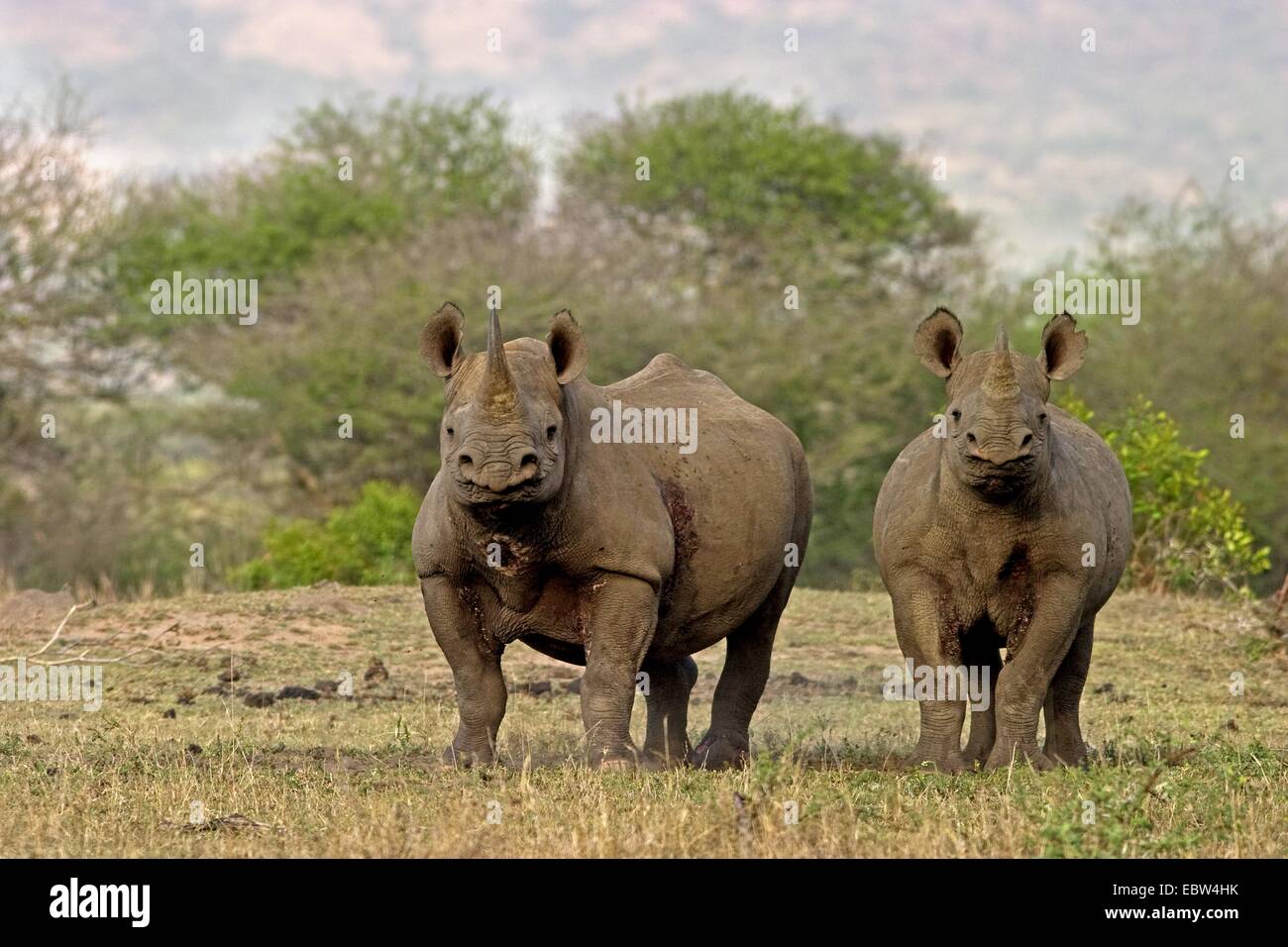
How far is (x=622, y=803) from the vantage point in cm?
847

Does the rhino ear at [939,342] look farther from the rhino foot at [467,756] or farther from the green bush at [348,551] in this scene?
the green bush at [348,551]

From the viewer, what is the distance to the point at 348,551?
2334 centimetres

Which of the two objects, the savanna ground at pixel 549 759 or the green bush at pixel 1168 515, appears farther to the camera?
the green bush at pixel 1168 515

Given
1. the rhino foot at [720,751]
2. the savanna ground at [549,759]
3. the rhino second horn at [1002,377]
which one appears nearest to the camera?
the savanna ground at [549,759]

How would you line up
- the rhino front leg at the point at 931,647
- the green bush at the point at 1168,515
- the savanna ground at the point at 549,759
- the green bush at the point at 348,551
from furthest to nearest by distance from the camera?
the green bush at the point at 348,551, the green bush at the point at 1168,515, the rhino front leg at the point at 931,647, the savanna ground at the point at 549,759

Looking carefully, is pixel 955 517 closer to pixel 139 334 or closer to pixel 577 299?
pixel 577 299

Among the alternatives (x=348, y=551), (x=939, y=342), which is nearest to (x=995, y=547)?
(x=939, y=342)

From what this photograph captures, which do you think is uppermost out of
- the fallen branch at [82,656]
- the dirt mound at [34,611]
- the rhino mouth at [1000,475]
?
the rhino mouth at [1000,475]

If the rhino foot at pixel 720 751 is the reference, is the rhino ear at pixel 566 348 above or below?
above

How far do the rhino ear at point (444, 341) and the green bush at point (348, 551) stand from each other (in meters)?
10.7

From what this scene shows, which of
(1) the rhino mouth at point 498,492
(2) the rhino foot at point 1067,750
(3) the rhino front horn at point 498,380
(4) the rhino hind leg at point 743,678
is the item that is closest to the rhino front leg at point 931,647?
(2) the rhino foot at point 1067,750

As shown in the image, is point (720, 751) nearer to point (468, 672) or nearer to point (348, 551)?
point (468, 672)

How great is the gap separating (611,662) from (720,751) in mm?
1794

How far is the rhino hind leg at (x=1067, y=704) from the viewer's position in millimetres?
11406
